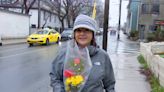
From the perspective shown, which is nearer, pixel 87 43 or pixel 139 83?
pixel 87 43

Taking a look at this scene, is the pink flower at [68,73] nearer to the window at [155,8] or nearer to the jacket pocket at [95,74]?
the jacket pocket at [95,74]

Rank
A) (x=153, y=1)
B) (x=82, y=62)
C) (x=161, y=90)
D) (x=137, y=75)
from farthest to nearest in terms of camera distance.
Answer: (x=153, y=1) < (x=137, y=75) < (x=161, y=90) < (x=82, y=62)

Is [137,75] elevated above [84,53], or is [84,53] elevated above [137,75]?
[84,53]

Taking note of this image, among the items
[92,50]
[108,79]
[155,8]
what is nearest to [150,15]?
[155,8]

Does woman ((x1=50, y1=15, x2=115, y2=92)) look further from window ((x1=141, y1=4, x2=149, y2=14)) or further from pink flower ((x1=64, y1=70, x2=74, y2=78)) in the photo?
window ((x1=141, y1=4, x2=149, y2=14))

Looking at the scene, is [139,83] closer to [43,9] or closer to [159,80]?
[159,80]

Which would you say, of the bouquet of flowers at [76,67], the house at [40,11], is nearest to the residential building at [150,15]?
the house at [40,11]

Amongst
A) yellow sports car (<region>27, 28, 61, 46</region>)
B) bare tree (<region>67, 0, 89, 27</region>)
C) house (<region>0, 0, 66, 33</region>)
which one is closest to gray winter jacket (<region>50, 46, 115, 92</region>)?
yellow sports car (<region>27, 28, 61, 46</region>)

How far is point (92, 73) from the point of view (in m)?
3.57

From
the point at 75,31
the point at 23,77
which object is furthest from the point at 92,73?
the point at 23,77

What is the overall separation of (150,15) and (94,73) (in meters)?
56.2

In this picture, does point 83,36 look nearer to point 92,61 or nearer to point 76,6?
point 92,61

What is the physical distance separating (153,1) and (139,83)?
47833mm

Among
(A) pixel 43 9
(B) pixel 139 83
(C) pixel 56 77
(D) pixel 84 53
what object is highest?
(A) pixel 43 9
